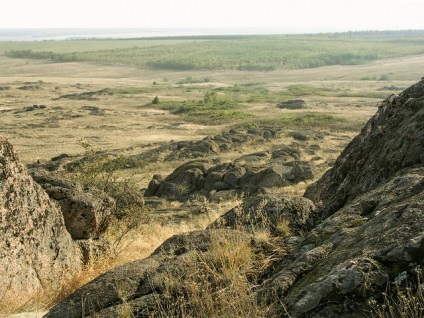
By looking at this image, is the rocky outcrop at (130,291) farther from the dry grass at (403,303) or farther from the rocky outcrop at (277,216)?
the dry grass at (403,303)

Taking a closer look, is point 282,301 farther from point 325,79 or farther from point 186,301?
point 325,79

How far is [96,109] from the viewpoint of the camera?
246 ft

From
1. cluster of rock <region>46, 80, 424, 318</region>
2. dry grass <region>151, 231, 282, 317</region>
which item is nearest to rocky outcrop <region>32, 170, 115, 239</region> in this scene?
cluster of rock <region>46, 80, 424, 318</region>

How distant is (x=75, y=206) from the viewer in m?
10.3

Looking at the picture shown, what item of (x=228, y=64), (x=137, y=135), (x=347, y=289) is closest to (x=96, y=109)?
(x=137, y=135)

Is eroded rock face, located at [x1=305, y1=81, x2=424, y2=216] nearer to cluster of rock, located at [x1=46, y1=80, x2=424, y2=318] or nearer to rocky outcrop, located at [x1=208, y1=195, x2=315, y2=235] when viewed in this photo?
cluster of rock, located at [x1=46, y1=80, x2=424, y2=318]

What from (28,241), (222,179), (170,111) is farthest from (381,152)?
(170,111)

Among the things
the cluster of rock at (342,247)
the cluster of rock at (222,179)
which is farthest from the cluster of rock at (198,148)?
the cluster of rock at (342,247)

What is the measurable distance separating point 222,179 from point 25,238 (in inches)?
848

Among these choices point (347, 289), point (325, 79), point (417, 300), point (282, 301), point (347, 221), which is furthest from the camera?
point (325, 79)

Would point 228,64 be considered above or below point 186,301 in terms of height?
below

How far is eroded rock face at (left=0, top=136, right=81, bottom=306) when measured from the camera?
24.3ft

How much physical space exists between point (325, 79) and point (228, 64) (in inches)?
1817

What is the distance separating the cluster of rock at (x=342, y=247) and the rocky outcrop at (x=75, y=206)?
3031mm
